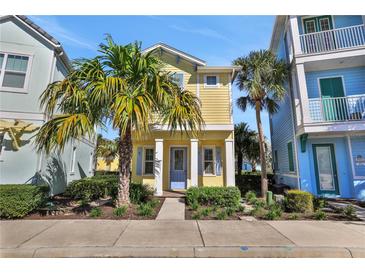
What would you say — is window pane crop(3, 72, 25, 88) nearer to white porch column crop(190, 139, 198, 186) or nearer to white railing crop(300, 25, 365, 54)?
white porch column crop(190, 139, 198, 186)

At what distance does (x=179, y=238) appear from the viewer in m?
4.63

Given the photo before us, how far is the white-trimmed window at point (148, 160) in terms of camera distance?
11.8 m

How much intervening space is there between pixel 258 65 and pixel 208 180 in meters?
6.91

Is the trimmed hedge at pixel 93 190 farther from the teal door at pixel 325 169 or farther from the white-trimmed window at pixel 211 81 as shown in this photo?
the teal door at pixel 325 169

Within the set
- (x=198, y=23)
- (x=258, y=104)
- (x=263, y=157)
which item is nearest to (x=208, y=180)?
(x=263, y=157)

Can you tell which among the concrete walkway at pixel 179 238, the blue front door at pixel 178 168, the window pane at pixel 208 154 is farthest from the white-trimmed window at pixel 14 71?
the window pane at pixel 208 154

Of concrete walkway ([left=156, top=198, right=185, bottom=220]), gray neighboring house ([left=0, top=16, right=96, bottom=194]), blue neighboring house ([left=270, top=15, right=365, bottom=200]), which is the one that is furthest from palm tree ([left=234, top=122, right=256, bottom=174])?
gray neighboring house ([left=0, top=16, right=96, bottom=194])

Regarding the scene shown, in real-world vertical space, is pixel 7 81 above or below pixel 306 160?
above

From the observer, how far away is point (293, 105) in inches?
424

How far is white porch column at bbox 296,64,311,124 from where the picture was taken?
9.65 metres

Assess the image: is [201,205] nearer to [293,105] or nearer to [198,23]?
[198,23]

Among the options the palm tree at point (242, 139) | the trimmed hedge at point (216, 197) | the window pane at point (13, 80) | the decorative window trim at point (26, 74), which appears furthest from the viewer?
the palm tree at point (242, 139)

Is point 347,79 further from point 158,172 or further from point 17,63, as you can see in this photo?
point 17,63

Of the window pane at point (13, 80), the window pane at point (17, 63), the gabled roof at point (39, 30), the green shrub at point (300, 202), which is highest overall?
the gabled roof at point (39, 30)
